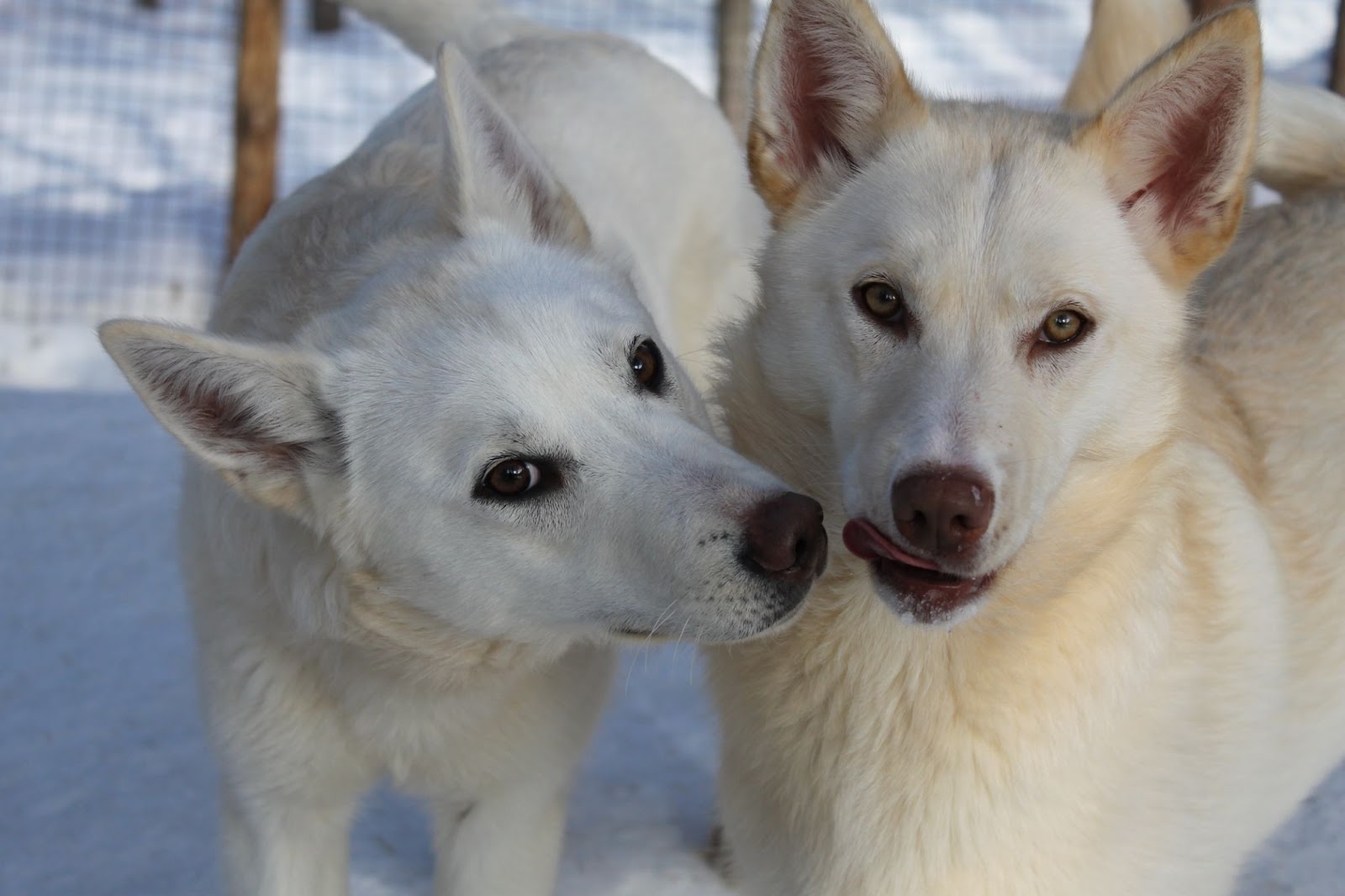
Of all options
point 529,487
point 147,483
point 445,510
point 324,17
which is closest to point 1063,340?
point 529,487

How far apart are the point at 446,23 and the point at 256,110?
3503 mm

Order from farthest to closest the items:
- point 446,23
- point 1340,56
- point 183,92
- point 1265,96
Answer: point 183,92
point 1340,56
point 446,23
point 1265,96

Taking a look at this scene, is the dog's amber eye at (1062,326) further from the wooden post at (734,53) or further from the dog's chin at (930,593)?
the wooden post at (734,53)

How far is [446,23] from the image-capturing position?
13.6ft

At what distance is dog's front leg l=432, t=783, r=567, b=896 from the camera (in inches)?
102

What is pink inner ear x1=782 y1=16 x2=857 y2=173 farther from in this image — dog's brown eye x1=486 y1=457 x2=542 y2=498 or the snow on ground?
the snow on ground

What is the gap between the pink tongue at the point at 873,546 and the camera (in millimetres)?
1919

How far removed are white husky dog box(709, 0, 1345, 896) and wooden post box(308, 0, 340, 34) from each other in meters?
11.1

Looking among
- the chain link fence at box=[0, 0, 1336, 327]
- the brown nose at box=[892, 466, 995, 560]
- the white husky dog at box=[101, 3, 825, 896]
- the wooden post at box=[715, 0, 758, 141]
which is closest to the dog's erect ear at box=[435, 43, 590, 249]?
the white husky dog at box=[101, 3, 825, 896]

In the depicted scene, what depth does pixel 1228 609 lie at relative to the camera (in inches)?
95.8

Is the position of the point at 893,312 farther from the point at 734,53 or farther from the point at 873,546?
the point at 734,53

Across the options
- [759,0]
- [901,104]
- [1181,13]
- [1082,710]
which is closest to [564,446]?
[901,104]

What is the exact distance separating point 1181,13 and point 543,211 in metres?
1.72

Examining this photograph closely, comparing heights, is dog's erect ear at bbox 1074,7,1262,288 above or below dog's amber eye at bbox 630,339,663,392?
above
